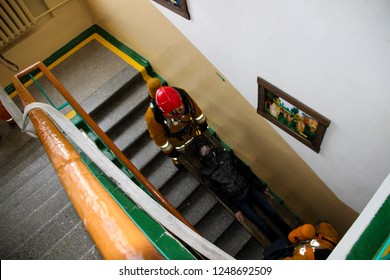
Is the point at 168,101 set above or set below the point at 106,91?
above

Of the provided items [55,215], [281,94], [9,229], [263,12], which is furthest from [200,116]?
[9,229]

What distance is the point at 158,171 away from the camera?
17.3 ft

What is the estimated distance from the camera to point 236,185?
14.1 ft

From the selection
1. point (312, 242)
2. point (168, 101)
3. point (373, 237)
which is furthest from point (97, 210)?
point (312, 242)

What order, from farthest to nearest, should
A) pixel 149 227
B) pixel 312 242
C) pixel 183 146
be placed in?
1. pixel 183 146
2. pixel 312 242
3. pixel 149 227

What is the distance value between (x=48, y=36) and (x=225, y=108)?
318cm

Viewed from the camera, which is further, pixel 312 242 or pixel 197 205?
pixel 197 205

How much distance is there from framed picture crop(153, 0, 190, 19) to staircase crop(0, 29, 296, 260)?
1735 millimetres

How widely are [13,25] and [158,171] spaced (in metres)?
3.00

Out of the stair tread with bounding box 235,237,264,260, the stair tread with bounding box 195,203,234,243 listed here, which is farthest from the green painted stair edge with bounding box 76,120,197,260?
the stair tread with bounding box 235,237,264,260

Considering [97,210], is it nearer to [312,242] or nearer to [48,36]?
[312,242]

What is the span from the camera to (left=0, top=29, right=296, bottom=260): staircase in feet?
13.5

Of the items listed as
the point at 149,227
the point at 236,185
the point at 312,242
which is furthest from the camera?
the point at 236,185
